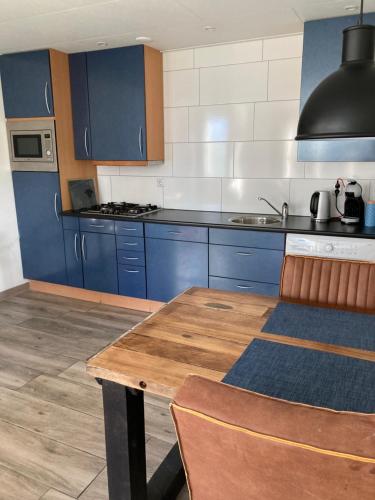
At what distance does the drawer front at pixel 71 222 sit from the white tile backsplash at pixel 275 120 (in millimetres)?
1807

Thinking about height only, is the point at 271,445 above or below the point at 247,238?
above

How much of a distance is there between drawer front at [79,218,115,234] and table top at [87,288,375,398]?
1.99 meters

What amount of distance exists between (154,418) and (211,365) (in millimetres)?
1219

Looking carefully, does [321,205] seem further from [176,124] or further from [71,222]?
[71,222]

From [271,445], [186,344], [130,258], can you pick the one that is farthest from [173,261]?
[271,445]

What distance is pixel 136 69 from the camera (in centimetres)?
343

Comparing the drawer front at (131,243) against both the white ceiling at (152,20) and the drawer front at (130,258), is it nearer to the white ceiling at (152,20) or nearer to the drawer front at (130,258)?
the drawer front at (130,258)

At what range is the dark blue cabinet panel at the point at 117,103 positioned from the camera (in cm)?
345

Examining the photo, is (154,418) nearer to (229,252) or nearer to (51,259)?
(229,252)

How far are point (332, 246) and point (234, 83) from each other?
165 cm

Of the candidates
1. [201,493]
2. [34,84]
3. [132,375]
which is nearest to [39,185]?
[34,84]

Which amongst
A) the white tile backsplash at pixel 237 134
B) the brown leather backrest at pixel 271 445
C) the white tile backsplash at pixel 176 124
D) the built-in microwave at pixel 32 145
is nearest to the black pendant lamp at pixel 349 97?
the brown leather backrest at pixel 271 445

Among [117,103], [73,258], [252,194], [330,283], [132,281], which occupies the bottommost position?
[132,281]

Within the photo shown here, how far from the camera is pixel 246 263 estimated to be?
10.3ft
